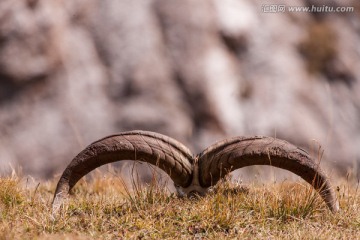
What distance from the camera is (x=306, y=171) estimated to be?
26.8ft

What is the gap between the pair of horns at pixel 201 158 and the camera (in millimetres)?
8117

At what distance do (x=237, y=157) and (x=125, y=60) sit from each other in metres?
10.5

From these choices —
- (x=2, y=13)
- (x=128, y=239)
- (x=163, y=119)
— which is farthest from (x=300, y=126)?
(x=128, y=239)

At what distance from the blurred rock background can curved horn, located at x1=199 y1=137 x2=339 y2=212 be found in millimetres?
8848

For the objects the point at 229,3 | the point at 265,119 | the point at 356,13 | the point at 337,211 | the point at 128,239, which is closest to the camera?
the point at 128,239

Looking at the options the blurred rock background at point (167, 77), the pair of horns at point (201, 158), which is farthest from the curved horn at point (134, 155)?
the blurred rock background at point (167, 77)

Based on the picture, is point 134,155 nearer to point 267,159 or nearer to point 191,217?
point 191,217

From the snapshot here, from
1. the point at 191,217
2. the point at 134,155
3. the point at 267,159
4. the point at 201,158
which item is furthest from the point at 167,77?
the point at 191,217

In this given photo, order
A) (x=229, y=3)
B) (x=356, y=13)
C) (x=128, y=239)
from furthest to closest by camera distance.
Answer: (x=356, y=13)
(x=229, y=3)
(x=128, y=239)

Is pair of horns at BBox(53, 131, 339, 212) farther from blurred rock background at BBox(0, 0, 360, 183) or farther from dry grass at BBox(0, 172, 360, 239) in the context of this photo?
blurred rock background at BBox(0, 0, 360, 183)

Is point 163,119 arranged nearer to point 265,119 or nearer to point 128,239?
point 265,119

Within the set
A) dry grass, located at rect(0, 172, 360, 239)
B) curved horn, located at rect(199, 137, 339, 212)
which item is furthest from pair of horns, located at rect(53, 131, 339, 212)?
dry grass, located at rect(0, 172, 360, 239)

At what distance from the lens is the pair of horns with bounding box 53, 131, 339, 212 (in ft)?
26.6

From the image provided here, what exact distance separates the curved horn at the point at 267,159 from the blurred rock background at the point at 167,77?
8.85 m
